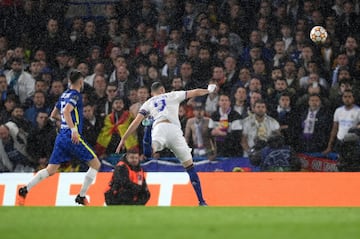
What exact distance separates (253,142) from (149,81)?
2.50 m

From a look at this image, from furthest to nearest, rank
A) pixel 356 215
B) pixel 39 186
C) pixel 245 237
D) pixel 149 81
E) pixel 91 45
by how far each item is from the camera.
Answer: pixel 91 45 → pixel 149 81 → pixel 39 186 → pixel 356 215 → pixel 245 237

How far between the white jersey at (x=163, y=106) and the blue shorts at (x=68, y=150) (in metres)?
1.02

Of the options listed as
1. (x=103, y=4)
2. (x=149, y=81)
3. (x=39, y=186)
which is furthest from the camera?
(x=103, y=4)

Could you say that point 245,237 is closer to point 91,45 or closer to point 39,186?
point 39,186

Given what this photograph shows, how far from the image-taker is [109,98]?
599 inches

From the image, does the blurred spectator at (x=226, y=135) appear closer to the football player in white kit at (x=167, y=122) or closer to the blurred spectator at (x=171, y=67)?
the blurred spectator at (x=171, y=67)

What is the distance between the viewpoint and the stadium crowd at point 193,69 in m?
14.5

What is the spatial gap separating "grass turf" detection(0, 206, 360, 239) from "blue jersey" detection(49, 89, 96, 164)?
2.25m

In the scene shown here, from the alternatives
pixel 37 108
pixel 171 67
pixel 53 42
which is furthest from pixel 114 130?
Answer: pixel 53 42

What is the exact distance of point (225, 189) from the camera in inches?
502

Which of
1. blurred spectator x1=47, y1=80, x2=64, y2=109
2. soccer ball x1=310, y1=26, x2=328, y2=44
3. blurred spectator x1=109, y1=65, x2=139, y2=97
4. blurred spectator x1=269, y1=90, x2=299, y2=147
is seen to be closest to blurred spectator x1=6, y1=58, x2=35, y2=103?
blurred spectator x1=47, y1=80, x2=64, y2=109

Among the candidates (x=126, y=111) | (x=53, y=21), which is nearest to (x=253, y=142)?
(x=126, y=111)

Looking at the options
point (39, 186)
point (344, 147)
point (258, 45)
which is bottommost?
point (39, 186)

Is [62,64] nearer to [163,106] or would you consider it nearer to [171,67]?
[171,67]
